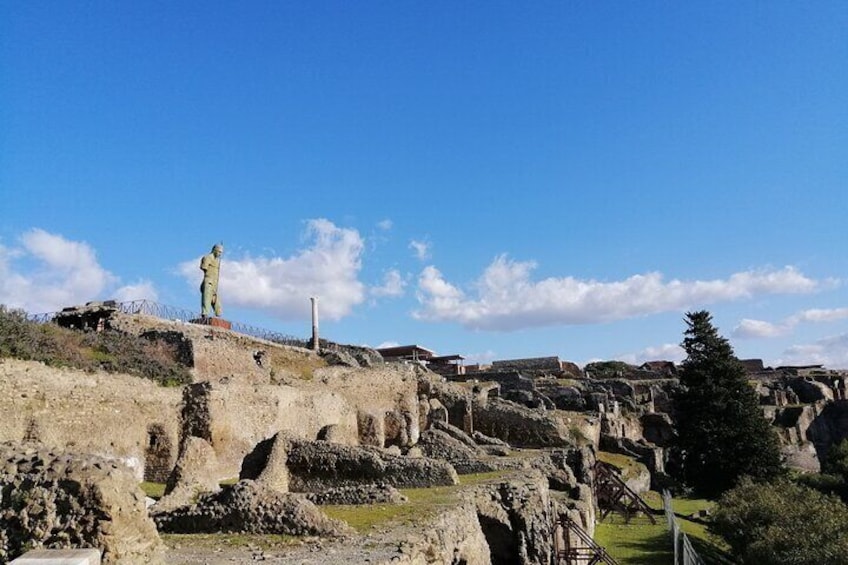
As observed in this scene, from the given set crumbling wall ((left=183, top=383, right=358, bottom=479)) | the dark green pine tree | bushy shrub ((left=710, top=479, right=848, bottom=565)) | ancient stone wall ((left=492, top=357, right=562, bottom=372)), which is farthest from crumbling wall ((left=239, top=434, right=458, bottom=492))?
ancient stone wall ((left=492, top=357, right=562, bottom=372))

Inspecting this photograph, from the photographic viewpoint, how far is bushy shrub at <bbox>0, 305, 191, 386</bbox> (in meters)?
14.1

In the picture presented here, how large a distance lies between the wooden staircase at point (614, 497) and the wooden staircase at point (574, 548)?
6.80m

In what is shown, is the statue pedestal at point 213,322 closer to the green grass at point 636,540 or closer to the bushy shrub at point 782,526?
the green grass at point 636,540

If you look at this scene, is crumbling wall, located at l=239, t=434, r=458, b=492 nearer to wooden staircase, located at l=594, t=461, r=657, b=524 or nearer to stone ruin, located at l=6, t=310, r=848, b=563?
stone ruin, located at l=6, t=310, r=848, b=563

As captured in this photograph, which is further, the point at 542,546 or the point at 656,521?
the point at 656,521

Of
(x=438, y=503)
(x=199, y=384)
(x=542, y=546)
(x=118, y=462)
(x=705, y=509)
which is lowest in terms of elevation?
(x=705, y=509)

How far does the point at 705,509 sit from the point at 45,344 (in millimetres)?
23559

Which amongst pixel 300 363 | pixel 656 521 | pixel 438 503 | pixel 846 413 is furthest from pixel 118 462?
pixel 846 413

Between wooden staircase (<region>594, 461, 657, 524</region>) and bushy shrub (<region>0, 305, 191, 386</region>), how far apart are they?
14.3 m

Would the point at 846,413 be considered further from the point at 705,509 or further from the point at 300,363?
the point at 300,363

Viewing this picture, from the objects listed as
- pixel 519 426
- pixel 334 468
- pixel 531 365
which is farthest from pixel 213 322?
pixel 531 365

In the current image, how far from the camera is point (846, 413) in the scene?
51219 millimetres

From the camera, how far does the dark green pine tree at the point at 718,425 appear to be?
31812 mm

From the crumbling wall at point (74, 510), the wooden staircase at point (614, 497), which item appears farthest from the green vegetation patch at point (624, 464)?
the crumbling wall at point (74, 510)
